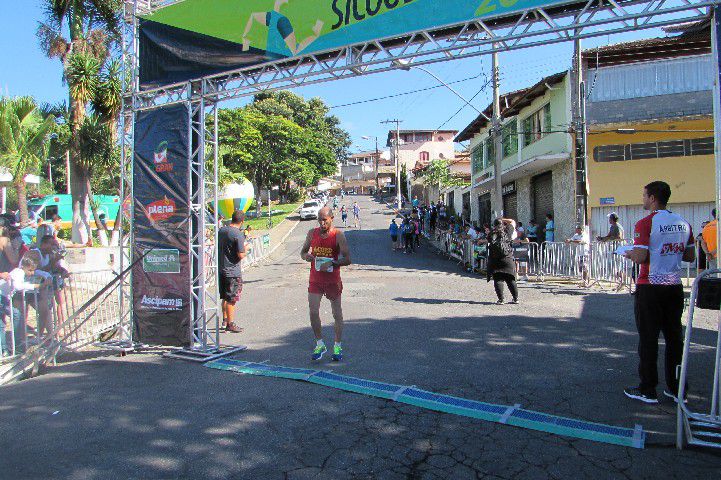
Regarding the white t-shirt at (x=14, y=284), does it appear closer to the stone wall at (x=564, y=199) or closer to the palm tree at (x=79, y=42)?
the palm tree at (x=79, y=42)

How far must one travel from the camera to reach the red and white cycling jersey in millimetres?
4438

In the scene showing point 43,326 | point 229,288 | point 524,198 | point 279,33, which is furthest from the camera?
point 524,198

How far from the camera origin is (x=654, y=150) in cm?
1705

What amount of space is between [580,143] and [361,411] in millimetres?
Result: 14922

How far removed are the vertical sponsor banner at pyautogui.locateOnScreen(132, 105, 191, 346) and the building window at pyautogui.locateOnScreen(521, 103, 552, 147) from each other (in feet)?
48.9

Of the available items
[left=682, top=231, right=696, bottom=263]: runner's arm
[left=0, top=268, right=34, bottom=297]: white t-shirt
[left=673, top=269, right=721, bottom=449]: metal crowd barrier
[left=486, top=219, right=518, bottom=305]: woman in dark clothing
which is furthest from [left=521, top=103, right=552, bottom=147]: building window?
[left=0, top=268, right=34, bottom=297]: white t-shirt

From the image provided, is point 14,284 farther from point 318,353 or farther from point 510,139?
point 510,139

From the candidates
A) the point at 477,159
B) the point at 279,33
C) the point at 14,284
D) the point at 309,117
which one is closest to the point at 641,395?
the point at 279,33

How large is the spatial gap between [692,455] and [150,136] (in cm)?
691

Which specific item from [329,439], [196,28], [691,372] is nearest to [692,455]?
[691,372]

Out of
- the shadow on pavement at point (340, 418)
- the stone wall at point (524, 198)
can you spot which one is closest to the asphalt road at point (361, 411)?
the shadow on pavement at point (340, 418)

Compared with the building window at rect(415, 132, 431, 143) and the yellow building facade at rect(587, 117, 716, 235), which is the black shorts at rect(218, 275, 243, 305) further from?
the building window at rect(415, 132, 431, 143)

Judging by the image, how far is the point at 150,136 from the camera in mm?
7020

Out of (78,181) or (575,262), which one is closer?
(575,262)
